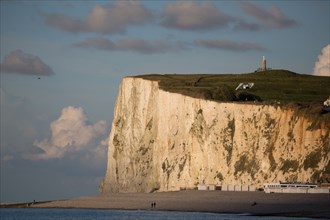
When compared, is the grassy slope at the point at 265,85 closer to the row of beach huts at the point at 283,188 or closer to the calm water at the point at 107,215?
the row of beach huts at the point at 283,188

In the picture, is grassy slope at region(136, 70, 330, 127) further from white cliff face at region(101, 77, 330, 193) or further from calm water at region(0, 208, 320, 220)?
calm water at region(0, 208, 320, 220)

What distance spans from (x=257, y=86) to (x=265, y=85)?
153cm

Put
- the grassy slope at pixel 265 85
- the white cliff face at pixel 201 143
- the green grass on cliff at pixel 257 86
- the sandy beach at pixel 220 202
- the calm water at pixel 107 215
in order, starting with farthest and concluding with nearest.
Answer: the grassy slope at pixel 265 85
the green grass on cliff at pixel 257 86
the white cliff face at pixel 201 143
the sandy beach at pixel 220 202
the calm water at pixel 107 215

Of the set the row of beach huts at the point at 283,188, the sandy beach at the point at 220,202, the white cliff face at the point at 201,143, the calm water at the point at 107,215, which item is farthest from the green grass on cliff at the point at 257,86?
the calm water at the point at 107,215

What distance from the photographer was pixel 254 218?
7719 cm

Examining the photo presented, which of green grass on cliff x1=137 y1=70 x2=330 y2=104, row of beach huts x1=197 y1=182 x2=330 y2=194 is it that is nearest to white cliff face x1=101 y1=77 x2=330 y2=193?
green grass on cliff x1=137 y1=70 x2=330 y2=104

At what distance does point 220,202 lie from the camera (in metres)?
89.4

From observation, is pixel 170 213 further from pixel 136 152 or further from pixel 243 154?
pixel 136 152

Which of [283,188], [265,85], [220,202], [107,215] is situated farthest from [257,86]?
[107,215]

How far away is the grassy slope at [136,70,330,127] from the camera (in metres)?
115

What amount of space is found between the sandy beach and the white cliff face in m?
6.41

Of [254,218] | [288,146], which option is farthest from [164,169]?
[254,218]

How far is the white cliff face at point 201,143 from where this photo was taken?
97.6m

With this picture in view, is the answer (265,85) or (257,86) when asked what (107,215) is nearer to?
(257,86)
